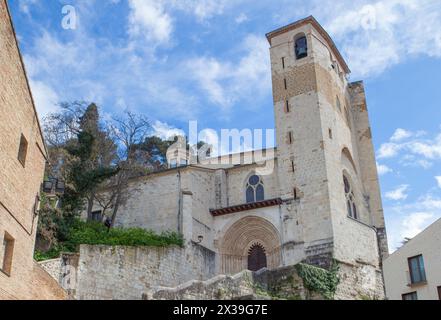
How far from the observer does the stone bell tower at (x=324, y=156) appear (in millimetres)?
28625

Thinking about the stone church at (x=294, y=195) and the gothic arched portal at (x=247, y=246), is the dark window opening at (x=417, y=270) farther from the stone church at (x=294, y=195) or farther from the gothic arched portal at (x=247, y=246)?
the gothic arched portal at (x=247, y=246)

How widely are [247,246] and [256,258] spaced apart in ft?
2.71

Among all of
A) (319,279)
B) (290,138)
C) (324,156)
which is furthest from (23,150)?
(290,138)

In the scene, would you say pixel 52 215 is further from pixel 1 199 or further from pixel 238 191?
pixel 238 191

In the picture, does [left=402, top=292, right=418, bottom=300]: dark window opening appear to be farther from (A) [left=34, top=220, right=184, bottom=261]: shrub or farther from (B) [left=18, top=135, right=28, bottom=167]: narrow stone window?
(B) [left=18, top=135, right=28, bottom=167]: narrow stone window

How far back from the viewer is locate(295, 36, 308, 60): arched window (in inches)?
1332

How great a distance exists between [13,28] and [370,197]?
25426mm

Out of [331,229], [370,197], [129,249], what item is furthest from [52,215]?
[370,197]

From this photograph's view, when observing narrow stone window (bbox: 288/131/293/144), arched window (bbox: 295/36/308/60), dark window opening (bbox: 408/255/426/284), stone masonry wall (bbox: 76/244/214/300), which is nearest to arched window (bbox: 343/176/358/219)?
narrow stone window (bbox: 288/131/293/144)

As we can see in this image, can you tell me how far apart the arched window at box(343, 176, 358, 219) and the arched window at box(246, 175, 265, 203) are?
15.9ft

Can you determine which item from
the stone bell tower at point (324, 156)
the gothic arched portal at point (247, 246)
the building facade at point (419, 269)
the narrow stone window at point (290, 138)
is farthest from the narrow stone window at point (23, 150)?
the narrow stone window at point (290, 138)

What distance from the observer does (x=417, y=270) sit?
22.2 metres
